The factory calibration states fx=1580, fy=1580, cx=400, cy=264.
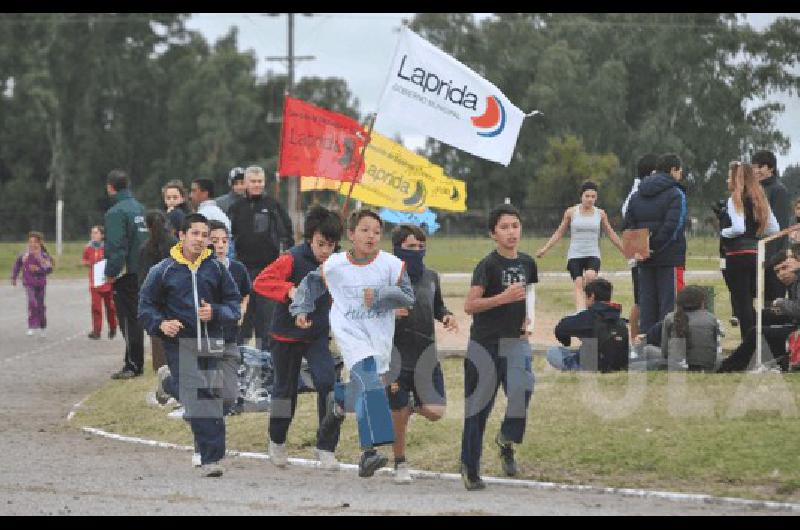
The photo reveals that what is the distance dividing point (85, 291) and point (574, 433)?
85.5 feet

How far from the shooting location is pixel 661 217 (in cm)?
1409

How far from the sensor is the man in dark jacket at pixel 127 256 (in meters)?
15.5

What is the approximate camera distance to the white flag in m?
13.3

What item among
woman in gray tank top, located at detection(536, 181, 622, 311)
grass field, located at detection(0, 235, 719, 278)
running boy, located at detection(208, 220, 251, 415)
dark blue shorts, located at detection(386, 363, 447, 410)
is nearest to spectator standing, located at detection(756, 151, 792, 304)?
woman in gray tank top, located at detection(536, 181, 622, 311)

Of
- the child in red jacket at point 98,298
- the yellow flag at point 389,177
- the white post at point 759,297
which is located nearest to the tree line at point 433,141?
the child in red jacket at point 98,298

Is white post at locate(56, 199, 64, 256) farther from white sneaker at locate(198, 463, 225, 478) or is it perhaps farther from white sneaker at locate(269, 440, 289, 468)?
white sneaker at locate(198, 463, 225, 478)

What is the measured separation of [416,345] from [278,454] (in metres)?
1.20

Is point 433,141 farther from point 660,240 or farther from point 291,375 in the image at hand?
point 291,375

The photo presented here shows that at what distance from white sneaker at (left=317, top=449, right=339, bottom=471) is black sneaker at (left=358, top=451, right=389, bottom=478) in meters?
0.71

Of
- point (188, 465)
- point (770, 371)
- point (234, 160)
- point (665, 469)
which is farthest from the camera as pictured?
point (234, 160)

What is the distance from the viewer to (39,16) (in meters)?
81.1

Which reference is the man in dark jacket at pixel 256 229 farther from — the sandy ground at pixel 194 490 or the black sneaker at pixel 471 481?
the black sneaker at pixel 471 481

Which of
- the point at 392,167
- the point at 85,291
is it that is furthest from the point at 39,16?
the point at 392,167

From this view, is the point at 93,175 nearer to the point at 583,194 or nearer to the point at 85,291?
the point at 85,291
